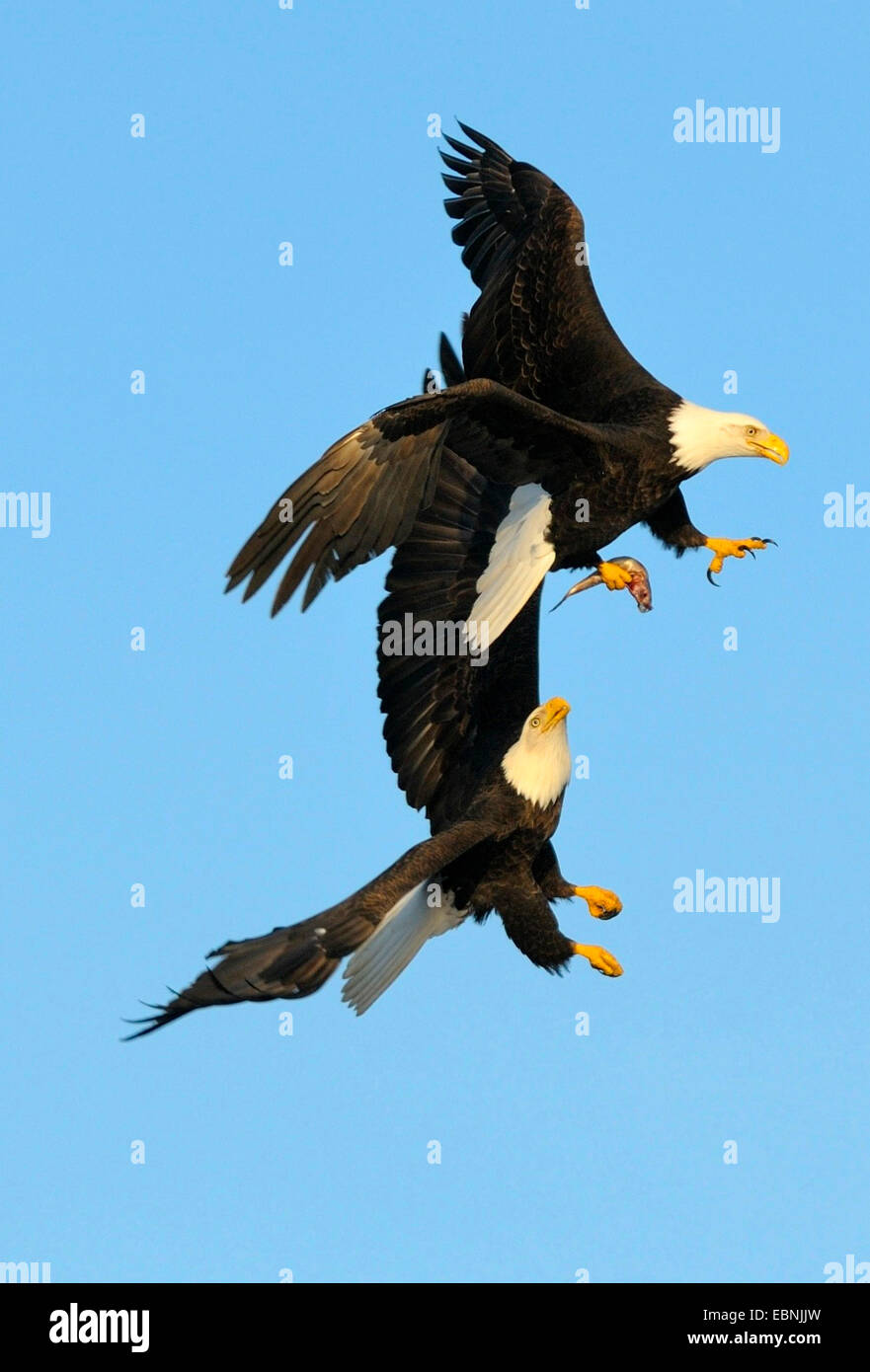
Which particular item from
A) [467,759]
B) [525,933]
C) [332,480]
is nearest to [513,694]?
[467,759]

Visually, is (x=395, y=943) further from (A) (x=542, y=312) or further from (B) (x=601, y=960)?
(A) (x=542, y=312)

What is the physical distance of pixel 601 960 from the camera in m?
12.4

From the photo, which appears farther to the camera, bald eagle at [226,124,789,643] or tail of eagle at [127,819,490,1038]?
bald eagle at [226,124,789,643]

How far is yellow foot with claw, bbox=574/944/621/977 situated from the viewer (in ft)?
40.5

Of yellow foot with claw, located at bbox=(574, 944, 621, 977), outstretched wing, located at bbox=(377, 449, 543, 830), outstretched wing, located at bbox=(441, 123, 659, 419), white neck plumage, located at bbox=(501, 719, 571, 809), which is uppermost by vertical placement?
outstretched wing, located at bbox=(441, 123, 659, 419)

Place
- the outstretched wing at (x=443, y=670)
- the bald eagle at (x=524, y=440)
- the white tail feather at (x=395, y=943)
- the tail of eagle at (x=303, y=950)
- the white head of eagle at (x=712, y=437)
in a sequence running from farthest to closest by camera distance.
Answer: the outstretched wing at (x=443, y=670) → the white head of eagle at (x=712, y=437) → the white tail feather at (x=395, y=943) → the bald eagle at (x=524, y=440) → the tail of eagle at (x=303, y=950)

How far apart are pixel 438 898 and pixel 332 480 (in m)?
2.24

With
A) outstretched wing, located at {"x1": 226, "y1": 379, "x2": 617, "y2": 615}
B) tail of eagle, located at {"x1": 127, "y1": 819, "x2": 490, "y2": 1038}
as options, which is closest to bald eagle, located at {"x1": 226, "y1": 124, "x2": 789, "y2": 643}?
outstretched wing, located at {"x1": 226, "y1": 379, "x2": 617, "y2": 615}

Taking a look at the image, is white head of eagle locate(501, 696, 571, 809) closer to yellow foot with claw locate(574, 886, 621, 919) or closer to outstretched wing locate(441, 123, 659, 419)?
yellow foot with claw locate(574, 886, 621, 919)

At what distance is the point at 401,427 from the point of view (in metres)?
11.5

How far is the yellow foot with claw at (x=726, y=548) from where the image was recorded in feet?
42.2

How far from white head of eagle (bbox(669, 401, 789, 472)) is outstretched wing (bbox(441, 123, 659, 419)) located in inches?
18.6

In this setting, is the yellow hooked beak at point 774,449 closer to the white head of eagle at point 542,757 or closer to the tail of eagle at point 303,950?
the white head of eagle at point 542,757

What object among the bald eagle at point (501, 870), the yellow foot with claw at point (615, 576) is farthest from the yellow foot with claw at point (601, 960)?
the yellow foot with claw at point (615, 576)
